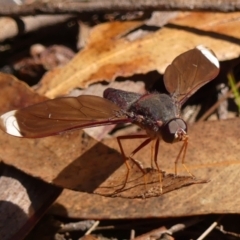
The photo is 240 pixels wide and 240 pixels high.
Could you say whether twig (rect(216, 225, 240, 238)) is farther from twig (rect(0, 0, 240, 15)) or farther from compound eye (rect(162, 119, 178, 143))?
twig (rect(0, 0, 240, 15))

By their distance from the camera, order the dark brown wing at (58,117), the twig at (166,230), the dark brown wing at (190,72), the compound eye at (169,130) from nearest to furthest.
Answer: the dark brown wing at (58,117)
the compound eye at (169,130)
the twig at (166,230)
the dark brown wing at (190,72)

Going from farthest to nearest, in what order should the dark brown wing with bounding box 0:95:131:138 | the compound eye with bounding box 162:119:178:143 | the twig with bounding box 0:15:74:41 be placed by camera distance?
1. the twig with bounding box 0:15:74:41
2. the compound eye with bounding box 162:119:178:143
3. the dark brown wing with bounding box 0:95:131:138

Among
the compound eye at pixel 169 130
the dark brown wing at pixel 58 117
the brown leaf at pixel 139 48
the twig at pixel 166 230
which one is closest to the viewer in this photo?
the dark brown wing at pixel 58 117

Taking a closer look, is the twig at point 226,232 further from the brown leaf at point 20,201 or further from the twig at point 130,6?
the twig at point 130,6

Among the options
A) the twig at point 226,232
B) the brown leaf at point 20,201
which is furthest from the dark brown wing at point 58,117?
the twig at point 226,232

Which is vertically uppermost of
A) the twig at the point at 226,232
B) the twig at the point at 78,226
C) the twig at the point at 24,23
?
the twig at the point at 24,23

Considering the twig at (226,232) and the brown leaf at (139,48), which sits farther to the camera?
the brown leaf at (139,48)

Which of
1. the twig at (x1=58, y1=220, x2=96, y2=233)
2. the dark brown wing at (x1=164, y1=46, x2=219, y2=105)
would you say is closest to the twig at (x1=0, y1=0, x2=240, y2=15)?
the dark brown wing at (x1=164, y1=46, x2=219, y2=105)
